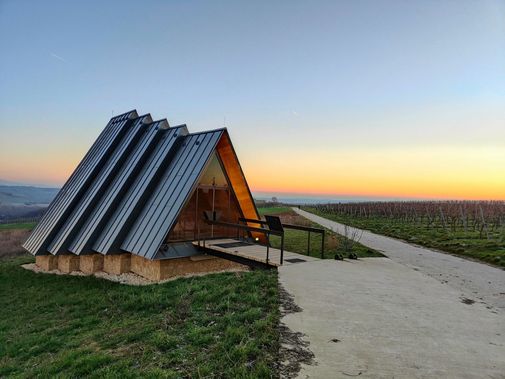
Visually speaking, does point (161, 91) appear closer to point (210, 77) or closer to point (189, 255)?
point (210, 77)

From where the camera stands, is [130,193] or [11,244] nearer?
[130,193]

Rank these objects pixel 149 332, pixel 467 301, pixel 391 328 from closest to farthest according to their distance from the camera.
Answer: pixel 391 328
pixel 149 332
pixel 467 301

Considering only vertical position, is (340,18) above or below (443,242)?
above

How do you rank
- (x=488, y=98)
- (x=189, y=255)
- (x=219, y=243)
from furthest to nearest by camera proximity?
(x=488, y=98) → (x=219, y=243) → (x=189, y=255)

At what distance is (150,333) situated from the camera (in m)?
4.54

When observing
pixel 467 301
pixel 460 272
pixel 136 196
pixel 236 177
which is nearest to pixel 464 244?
A: pixel 460 272

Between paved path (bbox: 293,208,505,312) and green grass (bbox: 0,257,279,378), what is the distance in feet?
15.0

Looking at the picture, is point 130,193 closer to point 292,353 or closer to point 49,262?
point 49,262

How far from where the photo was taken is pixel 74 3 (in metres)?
12.3

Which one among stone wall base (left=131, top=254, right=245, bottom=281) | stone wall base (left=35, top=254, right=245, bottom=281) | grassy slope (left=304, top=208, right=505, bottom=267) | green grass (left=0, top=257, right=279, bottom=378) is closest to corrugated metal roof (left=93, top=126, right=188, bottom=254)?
stone wall base (left=35, top=254, right=245, bottom=281)

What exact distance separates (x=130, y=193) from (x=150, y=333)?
321 inches

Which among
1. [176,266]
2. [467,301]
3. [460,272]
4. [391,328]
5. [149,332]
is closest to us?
[391,328]

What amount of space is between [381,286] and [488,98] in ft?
36.8

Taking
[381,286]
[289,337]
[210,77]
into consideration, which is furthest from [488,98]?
[289,337]
